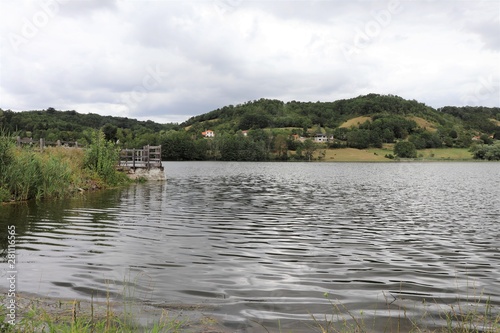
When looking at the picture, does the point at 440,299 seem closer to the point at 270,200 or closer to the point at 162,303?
the point at 162,303

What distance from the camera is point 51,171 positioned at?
24766 mm

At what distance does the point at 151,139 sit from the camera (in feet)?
516

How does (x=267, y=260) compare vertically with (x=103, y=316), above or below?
below

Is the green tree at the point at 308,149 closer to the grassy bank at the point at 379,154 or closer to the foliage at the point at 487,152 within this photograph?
the grassy bank at the point at 379,154

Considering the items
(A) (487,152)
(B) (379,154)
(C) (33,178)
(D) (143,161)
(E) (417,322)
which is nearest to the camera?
(E) (417,322)

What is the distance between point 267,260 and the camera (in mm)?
11219

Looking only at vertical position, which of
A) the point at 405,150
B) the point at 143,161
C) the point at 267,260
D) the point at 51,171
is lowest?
the point at 267,260

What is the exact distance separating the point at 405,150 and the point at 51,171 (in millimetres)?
162851

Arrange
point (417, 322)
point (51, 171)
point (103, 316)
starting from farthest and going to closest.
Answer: point (51, 171) → point (417, 322) → point (103, 316)

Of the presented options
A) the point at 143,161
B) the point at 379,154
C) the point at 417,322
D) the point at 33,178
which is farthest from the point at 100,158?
the point at 379,154

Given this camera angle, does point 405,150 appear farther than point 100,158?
Yes

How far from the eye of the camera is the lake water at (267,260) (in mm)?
7711

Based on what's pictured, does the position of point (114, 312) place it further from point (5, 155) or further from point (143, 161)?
point (143, 161)

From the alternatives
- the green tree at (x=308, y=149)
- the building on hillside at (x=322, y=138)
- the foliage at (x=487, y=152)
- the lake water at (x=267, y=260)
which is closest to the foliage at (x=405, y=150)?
the foliage at (x=487, y=152)
